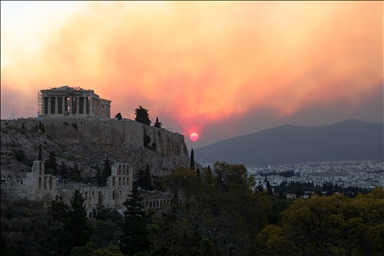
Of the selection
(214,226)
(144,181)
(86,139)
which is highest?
(86,139)

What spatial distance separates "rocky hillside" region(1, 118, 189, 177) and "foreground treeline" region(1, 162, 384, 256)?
2130cm

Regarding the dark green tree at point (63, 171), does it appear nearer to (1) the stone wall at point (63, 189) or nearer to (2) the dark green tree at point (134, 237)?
(1) the stone wall at point (63, 189)

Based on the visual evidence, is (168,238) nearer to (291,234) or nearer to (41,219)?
(291,234)

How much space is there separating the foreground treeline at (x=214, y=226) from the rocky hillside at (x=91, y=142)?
69.9 ft

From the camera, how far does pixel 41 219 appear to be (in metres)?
41.3

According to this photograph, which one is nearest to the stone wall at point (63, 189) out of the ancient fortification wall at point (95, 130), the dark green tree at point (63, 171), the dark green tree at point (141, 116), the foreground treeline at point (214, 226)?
the foreground treeline at point (214, 226)

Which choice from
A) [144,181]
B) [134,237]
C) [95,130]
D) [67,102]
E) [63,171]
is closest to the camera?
[134,237]

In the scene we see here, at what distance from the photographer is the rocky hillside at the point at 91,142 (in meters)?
70.8

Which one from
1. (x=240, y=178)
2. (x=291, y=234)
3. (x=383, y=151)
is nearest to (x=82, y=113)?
(x=240, y=178)

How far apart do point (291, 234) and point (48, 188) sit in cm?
2207

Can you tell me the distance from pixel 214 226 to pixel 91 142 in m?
44.7

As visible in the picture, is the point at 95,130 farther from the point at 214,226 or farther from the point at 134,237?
the point at 214,226

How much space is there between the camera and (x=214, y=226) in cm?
4050

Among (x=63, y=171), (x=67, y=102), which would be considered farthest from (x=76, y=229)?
(x=67, y=102)
